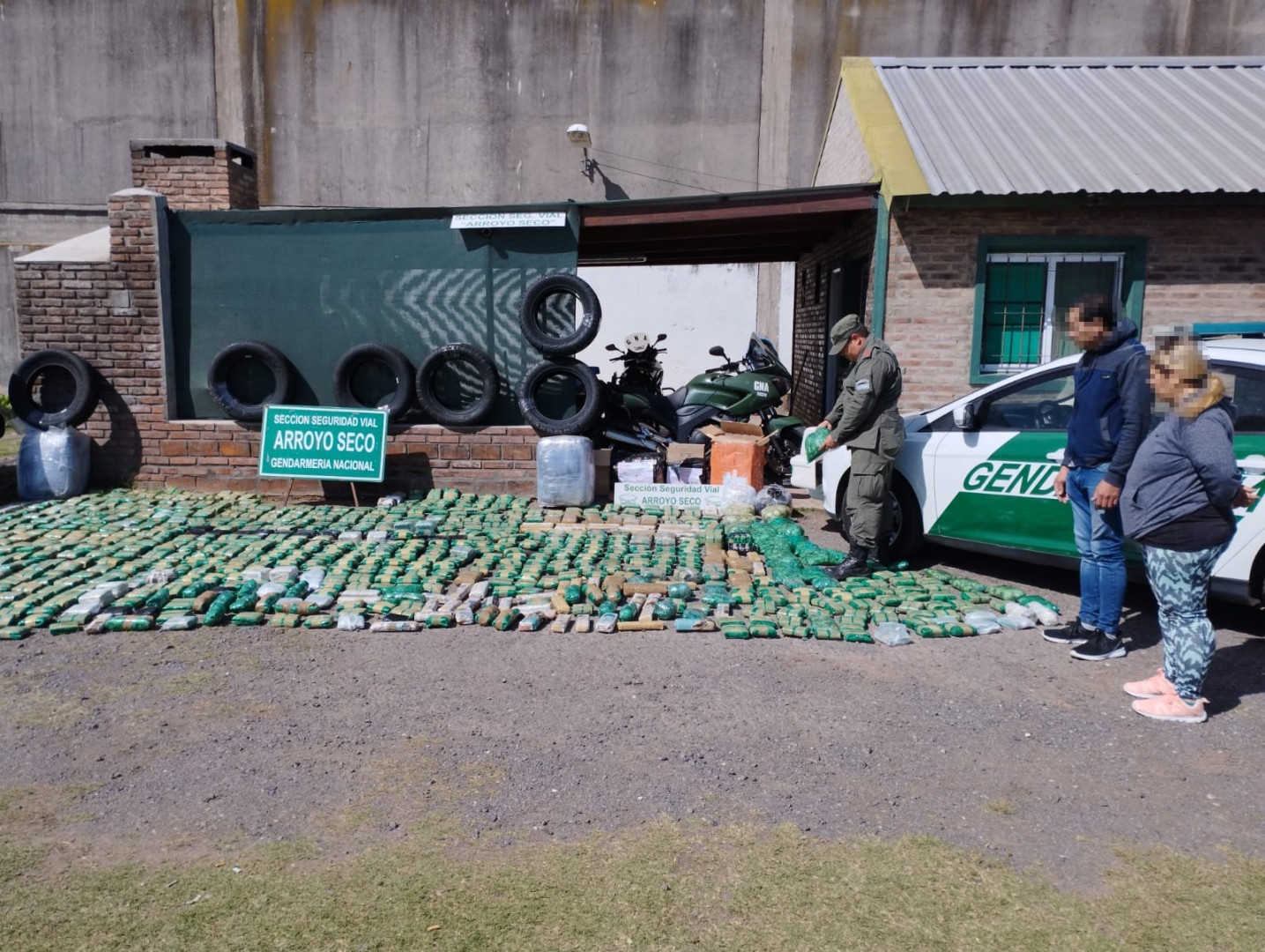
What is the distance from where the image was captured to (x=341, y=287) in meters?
9.75

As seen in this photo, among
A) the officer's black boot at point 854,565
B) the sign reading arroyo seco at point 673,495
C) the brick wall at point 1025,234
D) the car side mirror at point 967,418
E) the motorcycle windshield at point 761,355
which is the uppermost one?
the brick wall at point 1025,234

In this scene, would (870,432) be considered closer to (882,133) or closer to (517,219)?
(882,133)

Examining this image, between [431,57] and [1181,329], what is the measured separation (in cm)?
1726

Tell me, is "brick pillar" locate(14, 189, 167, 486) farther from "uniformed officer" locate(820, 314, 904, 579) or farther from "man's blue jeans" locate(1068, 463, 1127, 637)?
Answer: "man's blue jeans" locate(1068, 463, 1127, 637)

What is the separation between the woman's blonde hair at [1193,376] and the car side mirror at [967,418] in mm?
2361

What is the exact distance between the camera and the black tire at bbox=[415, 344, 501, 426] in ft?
31.0

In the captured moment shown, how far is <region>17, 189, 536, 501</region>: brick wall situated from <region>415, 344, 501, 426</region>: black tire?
18cm

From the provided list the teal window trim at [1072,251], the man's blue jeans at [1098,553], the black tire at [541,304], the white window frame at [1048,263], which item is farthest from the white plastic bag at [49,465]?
the man's blue jeans at [1098,553]

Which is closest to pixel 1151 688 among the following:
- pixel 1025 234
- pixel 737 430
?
pixel 1025 234

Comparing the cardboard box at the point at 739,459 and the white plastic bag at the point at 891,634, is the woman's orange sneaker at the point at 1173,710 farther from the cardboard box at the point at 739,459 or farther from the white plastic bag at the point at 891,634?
the cardboard box at the point at 739,459

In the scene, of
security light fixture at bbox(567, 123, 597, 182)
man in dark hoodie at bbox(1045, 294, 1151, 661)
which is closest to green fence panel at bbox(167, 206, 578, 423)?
man in dark hoodie at bbox(1045, 294, 1151, 661)

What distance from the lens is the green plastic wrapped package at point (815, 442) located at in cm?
716

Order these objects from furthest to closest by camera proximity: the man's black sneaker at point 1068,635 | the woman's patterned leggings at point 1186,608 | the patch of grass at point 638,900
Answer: the man's black sneaker at point 1068,635 < the woman's patterned leggings at point 1186,608 < the patch of grass at point 638,900

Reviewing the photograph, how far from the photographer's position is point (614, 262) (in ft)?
42.9
